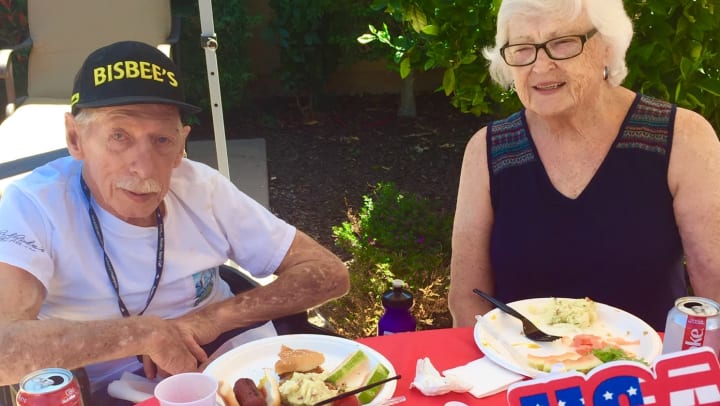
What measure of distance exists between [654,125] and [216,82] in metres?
2.00

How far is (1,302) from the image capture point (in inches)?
76.0

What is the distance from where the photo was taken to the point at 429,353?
1.82 meters

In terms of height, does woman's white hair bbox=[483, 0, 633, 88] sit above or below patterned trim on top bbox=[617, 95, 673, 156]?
above

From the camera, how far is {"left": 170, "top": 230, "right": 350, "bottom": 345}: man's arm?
2.19 metres

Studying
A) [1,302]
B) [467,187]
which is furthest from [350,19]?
[1,302]

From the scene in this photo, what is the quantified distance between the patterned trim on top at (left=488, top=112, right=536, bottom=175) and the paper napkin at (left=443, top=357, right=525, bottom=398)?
0.87 meters

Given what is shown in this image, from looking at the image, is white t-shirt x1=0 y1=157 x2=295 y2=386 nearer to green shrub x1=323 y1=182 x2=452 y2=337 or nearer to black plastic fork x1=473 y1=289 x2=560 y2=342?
black plastic fork x1=473 y1=289 x2=560 y2=342

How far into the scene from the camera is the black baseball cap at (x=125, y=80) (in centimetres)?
206

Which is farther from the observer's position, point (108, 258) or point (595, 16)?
point (595, 16)

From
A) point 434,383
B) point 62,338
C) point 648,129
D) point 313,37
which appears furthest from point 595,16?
point 313,37

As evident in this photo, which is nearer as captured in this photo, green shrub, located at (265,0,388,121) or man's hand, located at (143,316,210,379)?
man's hand, located at (143,316,210,379)

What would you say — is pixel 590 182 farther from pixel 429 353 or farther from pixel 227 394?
pixel 227 394

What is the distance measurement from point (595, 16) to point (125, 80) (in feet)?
4.68

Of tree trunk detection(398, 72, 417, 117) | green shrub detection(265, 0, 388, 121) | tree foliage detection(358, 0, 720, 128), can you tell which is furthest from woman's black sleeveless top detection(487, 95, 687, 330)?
tree trunk detection(398, 72, 417, 117)
